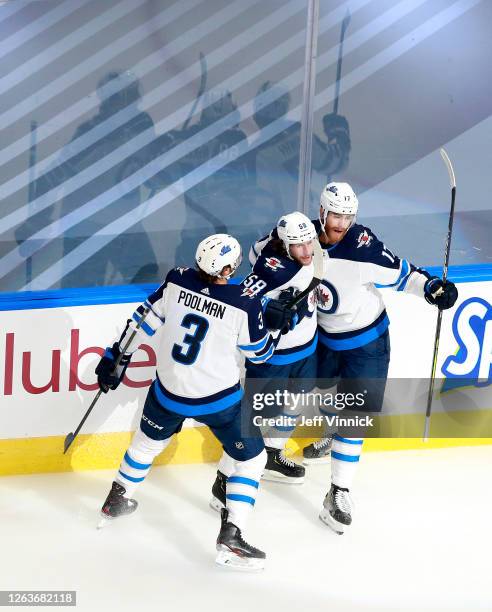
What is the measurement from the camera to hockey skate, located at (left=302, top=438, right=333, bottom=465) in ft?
14.3

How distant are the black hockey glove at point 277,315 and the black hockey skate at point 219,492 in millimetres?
678

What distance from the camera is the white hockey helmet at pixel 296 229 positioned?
3.59 metres

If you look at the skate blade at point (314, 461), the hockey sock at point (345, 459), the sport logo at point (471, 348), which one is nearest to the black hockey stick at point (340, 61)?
the sport logo at point (471, 348)

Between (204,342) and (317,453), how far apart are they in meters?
1.19

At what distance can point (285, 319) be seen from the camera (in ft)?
11.6

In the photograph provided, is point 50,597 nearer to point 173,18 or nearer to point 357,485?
point 357,485

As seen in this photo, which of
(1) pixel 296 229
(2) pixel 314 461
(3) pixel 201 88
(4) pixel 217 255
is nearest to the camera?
(4) pixel 217 255

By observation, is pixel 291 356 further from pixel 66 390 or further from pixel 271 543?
pixel 66 390

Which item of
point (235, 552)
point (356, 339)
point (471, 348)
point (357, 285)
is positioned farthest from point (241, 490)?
point (471, 348)

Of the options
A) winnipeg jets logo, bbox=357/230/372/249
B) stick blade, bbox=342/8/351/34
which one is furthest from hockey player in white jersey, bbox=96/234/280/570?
stick blade, bbox=342/8/351/34

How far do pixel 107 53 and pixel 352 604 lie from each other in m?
2.74

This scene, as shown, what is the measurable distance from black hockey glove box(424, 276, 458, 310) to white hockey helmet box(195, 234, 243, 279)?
32.4 inches

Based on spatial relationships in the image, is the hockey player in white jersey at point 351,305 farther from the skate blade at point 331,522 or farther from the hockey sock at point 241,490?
the hockey sock at point 241,490

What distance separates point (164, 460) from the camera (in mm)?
4238
